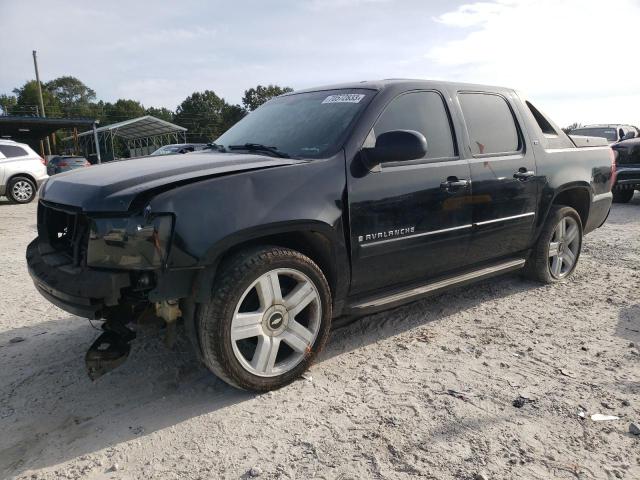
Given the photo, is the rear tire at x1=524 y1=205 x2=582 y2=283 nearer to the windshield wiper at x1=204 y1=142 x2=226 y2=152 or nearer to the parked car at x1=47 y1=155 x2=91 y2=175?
the windshield wiper at x1=204 y1=142 x2=226 y2=152

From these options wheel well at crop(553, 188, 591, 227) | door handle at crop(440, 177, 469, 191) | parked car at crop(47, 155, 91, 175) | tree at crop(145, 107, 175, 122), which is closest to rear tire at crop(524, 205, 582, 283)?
wheel well at crop(553, 188, 591, 227)

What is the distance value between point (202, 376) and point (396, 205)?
1.61m

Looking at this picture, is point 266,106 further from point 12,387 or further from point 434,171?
point 12,387

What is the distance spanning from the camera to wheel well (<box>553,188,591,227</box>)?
15.6ft

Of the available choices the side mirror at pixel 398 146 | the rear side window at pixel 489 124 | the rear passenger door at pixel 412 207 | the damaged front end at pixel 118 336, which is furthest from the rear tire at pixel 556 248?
the damaged front end at pixel 118 336

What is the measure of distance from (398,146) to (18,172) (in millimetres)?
12368

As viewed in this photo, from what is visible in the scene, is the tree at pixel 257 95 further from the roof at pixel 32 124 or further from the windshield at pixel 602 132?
the windshield at pixel 602 132

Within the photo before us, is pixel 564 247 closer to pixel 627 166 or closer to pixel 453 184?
pixel 453 184

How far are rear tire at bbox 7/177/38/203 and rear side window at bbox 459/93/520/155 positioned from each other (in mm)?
→ 12172

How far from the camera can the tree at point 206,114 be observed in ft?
230

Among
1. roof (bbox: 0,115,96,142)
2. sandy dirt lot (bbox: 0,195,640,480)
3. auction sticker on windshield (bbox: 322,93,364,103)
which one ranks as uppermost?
roof (bbox: 0,115,96,142)

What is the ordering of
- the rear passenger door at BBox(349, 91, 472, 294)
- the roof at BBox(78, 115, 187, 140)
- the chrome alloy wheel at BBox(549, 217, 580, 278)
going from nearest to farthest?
the rear passenger door at BBox(349, 91, 472, 294)
the chrome alloy wheel at BBox(549, 217, 580, 278)
the roof at BBox(78, 115, 187, 140)

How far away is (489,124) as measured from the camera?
3.91 m

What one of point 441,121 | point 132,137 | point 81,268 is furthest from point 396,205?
point 132,137
